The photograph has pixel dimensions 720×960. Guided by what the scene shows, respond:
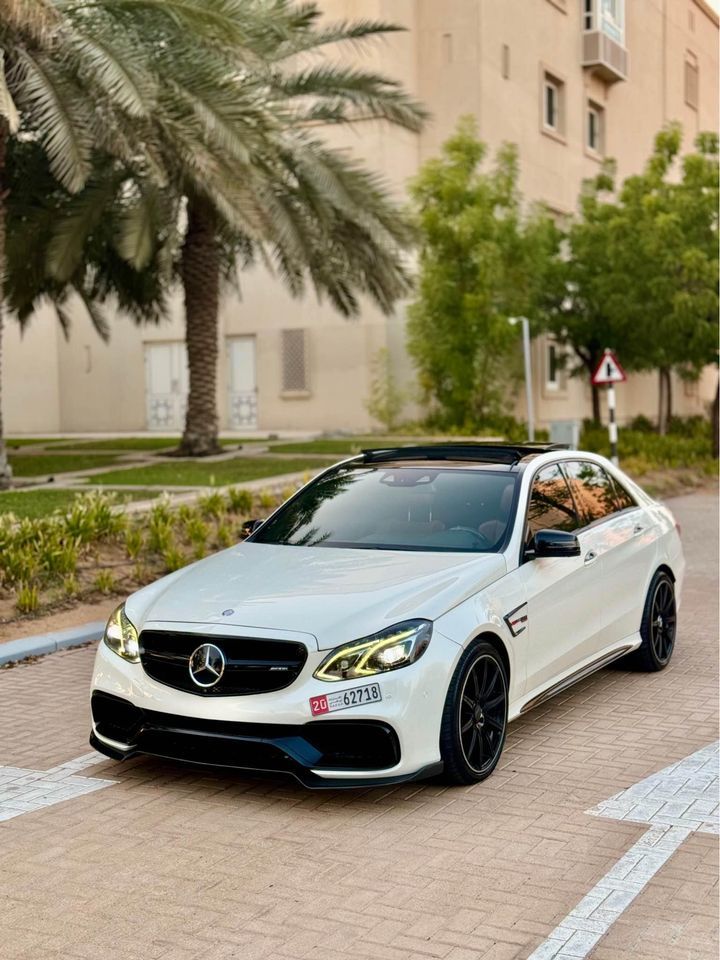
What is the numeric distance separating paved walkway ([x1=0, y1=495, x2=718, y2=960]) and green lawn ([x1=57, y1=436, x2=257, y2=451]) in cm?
1888

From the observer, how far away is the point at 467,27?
99.8 ft

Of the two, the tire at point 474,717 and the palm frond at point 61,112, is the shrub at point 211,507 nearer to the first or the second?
the palm frond at point 61,112

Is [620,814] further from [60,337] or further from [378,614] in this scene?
[60,337]

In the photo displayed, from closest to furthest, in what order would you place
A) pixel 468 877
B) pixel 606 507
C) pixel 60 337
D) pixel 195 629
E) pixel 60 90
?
pixel 468 877 < pixel 195 629 < pixel 606 507 < pixel 60 90 < pixel 60 337

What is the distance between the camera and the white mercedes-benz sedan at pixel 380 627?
5.31 metres

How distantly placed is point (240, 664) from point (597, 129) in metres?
36.6

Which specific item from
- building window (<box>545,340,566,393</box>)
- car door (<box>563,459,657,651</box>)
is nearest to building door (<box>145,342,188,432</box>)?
building window (<box>545,340,566,393</box>)

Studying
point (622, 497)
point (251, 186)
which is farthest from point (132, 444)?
point (622, 497)

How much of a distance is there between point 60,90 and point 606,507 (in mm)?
9901

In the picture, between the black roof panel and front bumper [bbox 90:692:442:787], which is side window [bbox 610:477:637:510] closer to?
the black roof panel

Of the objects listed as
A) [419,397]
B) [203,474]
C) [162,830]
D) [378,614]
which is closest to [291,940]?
[162,830]

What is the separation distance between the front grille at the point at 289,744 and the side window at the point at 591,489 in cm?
254

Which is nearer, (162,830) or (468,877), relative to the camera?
(468,877)

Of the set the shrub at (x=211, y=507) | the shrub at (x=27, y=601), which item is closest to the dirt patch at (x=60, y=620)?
the shrub at (x=27, y=601)
